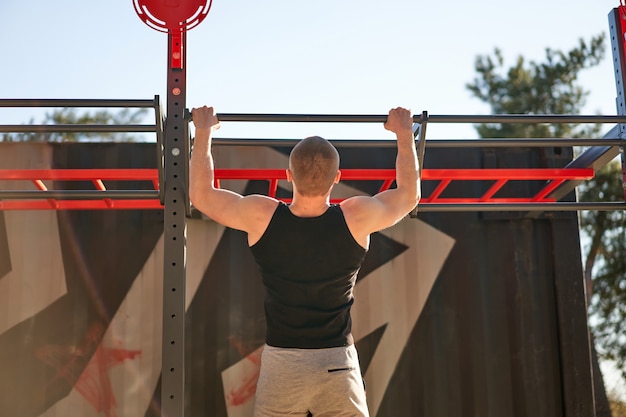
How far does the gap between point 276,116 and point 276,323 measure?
104 cm

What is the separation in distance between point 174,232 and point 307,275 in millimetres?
785

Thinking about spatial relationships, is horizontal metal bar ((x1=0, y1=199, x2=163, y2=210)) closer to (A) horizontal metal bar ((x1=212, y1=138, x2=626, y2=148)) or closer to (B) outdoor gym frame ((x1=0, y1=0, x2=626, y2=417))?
(B) outdoor gym frame ((x1=0, y1=0, x2=626, y2=417))

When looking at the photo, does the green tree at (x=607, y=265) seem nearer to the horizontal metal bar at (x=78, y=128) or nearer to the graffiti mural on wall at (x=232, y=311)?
the graffiti mural on wall at (x=232, y=311)

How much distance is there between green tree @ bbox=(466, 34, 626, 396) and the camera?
11609mm

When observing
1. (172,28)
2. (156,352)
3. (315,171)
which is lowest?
(156,352)

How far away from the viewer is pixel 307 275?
6.98 ft

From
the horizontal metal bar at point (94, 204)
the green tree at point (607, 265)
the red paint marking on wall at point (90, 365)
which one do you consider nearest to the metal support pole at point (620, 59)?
the horizontal metal bar at point (94, 204)

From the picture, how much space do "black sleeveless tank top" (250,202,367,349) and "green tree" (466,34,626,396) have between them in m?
10.5

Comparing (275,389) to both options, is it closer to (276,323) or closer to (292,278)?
(276,323)

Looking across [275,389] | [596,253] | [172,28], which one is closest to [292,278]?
[275,389]

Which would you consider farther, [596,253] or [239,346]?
[596,253]

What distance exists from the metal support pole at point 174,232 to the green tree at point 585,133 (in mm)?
10392

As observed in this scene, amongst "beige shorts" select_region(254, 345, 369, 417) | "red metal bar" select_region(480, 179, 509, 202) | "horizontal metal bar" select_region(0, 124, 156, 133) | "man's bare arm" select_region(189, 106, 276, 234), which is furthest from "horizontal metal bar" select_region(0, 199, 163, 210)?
"beige shorts" select_region(254, 345, 369, 417)

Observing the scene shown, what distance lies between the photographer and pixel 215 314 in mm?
4863
